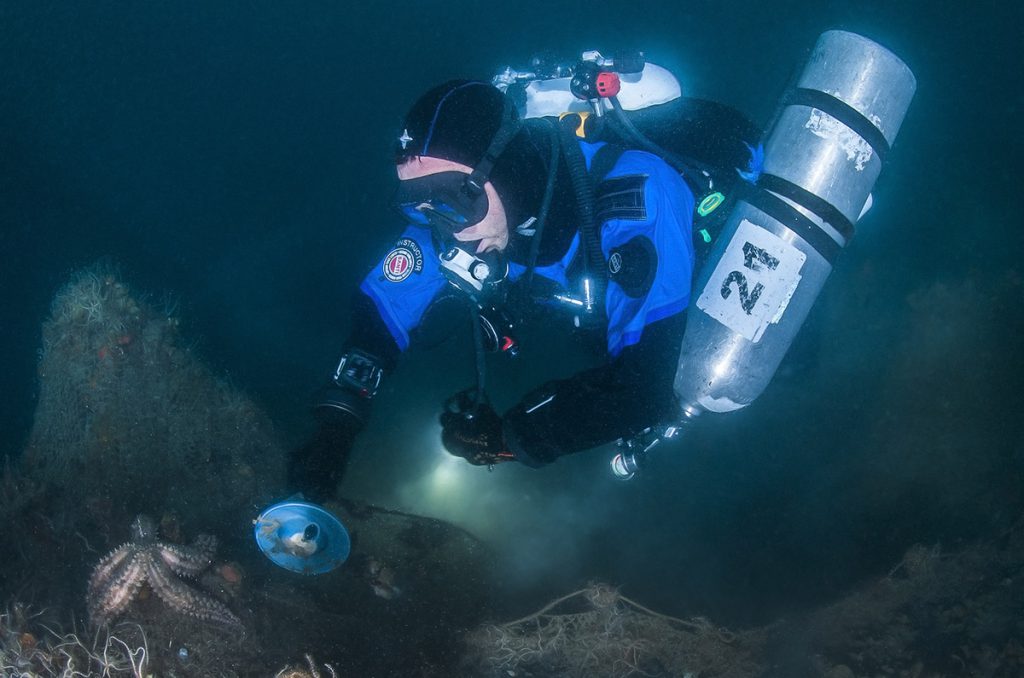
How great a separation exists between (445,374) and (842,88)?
7.35 meters

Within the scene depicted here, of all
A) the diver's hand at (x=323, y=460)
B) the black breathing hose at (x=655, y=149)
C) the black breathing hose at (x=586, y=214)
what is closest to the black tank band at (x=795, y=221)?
the black breathing hose at (x=655, y=149)

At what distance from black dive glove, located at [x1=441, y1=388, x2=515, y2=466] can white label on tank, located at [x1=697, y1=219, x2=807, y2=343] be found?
1.51 metres

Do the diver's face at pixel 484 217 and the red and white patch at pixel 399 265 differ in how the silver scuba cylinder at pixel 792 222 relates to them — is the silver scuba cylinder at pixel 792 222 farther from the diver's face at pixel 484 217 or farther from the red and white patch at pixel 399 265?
the red and white patch at pixel 399 265

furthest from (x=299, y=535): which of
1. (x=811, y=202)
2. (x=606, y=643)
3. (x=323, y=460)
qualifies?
(x=811, y=202)

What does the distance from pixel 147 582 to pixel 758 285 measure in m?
4.13

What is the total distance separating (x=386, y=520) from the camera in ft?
16.9

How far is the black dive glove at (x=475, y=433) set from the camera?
3248 millimetres

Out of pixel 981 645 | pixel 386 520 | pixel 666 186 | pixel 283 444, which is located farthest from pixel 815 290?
pixel 283 444

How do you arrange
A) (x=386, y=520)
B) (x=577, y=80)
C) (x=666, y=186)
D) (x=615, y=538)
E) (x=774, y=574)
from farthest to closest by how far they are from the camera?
(x=615, y=538), (x=774, y=574), (x=386, y=520), (x=577, y=80), (x=666, y=186)

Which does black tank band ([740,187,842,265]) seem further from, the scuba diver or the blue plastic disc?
the blue plastic disc

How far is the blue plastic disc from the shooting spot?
103 inches

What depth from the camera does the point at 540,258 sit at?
3475 millimetres

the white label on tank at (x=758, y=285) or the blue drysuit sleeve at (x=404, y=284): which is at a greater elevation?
the white label on tank at (x=758, y=285)

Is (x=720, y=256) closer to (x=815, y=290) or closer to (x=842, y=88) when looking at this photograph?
(x=815, y=290)
